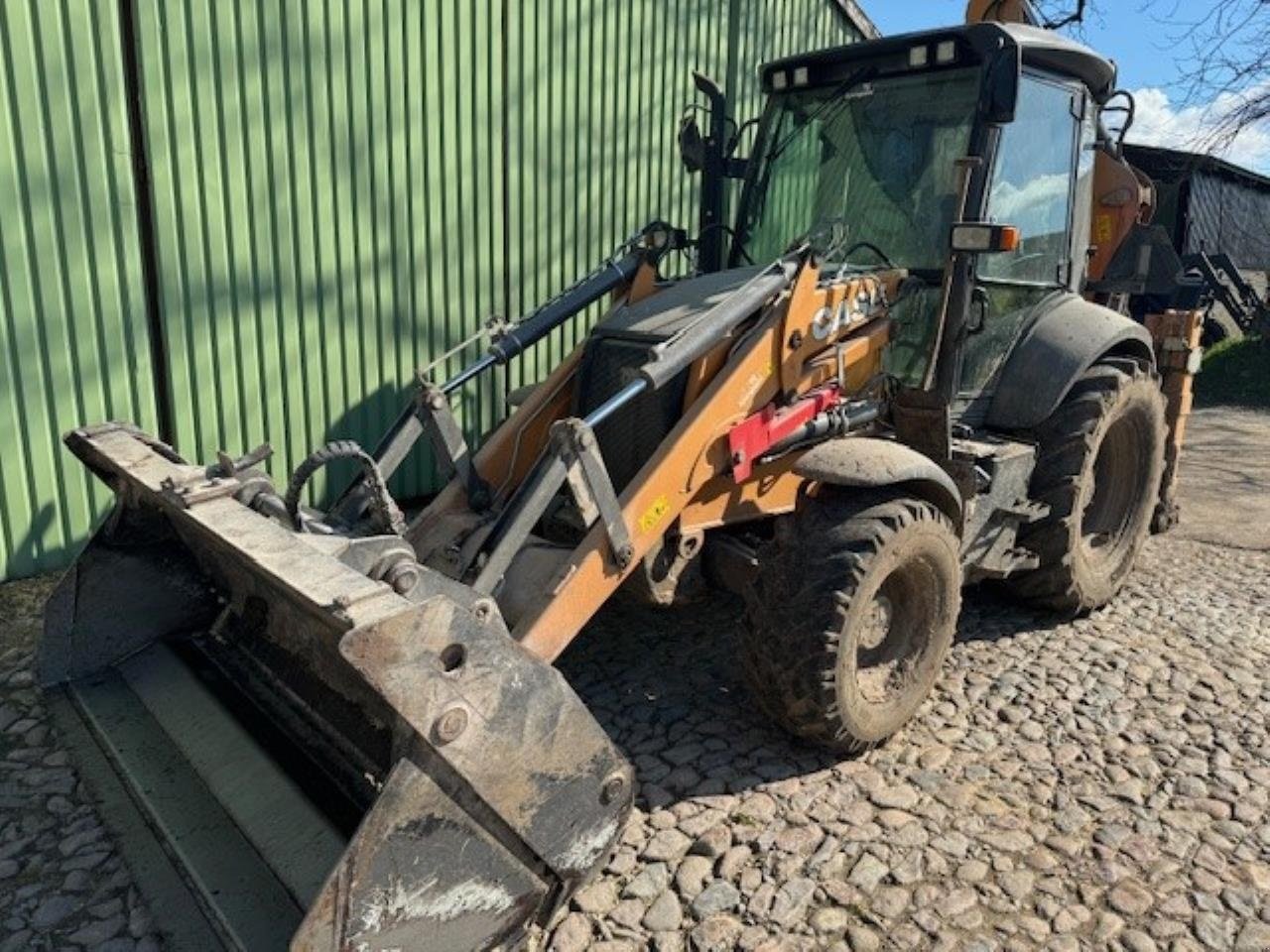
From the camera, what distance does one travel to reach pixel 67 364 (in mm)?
4898

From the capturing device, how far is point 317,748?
121 inches

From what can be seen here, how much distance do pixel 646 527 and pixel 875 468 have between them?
829mm

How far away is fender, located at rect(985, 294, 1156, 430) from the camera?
4469 mm

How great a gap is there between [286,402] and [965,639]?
389 cm

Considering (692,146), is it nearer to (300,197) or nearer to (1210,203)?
(300,197)

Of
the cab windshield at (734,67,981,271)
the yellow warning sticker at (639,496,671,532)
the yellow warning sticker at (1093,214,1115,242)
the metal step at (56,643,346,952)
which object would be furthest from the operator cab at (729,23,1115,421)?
the metal step at (56,643,346,952)

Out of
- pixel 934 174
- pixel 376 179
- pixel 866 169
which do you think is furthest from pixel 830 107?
pixel 376 179

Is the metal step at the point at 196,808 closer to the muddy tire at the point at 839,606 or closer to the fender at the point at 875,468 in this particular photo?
the muddy tire at the point at 839,606

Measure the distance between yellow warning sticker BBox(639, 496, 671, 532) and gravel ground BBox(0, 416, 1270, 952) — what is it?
894 millimetres

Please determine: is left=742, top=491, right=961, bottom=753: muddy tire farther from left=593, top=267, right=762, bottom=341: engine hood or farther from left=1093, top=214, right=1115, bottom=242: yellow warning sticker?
left=1093, top=214, right=1115, bottom=242: yellow warning sticker

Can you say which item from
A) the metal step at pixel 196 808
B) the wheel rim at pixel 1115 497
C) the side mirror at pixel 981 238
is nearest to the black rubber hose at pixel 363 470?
the metal step at pixel 196 808

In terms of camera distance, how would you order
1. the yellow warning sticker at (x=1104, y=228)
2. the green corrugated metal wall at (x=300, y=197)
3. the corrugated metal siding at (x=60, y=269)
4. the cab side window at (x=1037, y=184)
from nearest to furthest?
the cab side window at (x=1037, y=184), the corrugated metal siding at (x=60, y=269), the green corrugated metal wall at (x=300, y=197), the yellow warning sticker at (x=1104, y=228)

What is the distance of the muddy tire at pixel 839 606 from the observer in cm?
340

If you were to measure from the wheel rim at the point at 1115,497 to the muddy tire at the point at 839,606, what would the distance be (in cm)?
192
